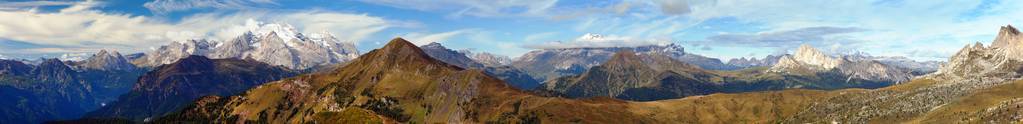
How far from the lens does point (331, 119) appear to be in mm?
166000

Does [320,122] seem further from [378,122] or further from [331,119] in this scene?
[378,122]

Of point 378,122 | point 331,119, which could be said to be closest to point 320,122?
point 331,119

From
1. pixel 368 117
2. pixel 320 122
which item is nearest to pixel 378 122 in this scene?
pixel 368 117

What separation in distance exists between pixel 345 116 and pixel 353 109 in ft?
13.3

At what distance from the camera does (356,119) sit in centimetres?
15675

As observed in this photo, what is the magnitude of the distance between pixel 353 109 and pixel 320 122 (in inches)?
358

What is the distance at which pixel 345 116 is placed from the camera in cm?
15762

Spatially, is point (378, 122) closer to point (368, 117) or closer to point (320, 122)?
point (368, 117)

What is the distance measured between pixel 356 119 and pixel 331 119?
1193cm

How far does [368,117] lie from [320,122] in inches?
459

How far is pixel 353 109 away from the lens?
161m

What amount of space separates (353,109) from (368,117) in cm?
367
